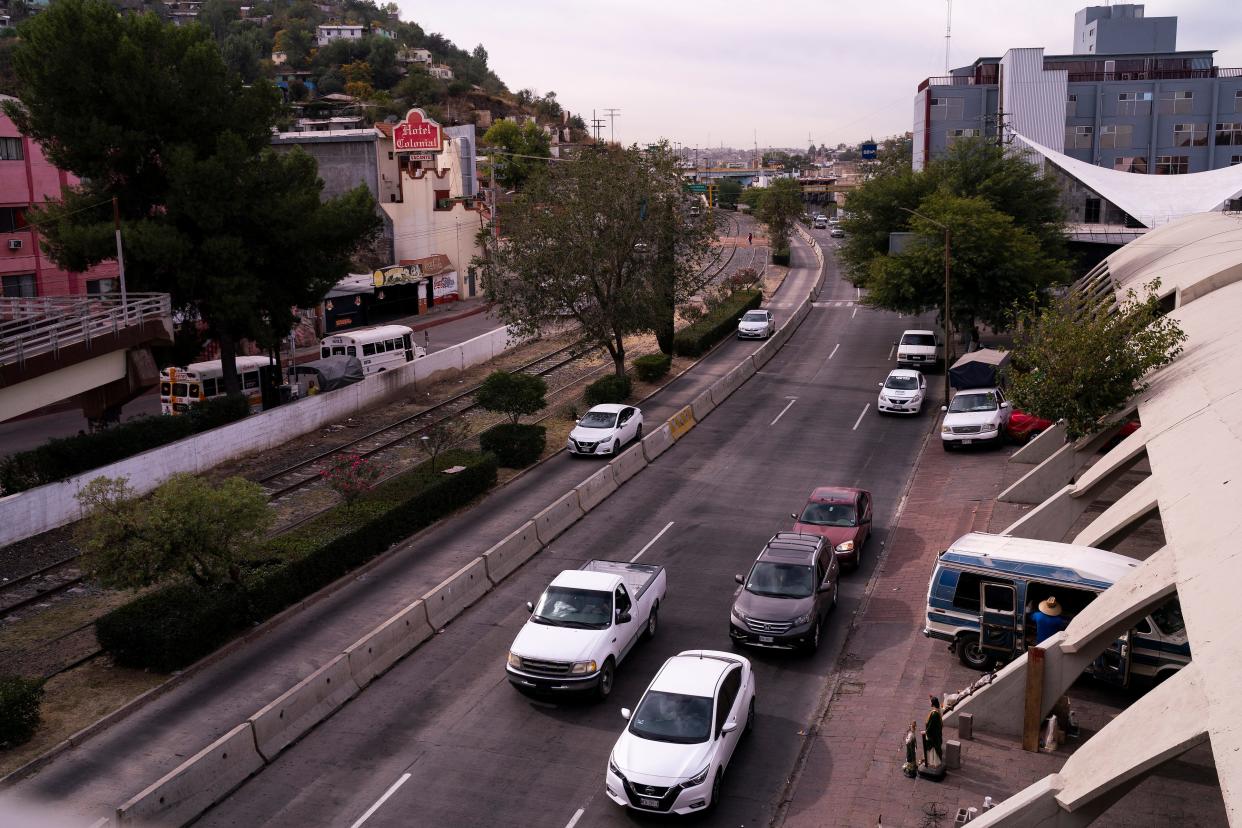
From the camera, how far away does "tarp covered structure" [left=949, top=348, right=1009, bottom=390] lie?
128 feet

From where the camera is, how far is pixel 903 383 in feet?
131

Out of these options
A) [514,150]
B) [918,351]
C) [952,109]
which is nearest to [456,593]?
[918,351]

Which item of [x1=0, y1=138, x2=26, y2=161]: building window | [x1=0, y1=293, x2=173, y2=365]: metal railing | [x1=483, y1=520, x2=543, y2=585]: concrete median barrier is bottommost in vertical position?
[x1=483, y1=520, x2=543, y2=585]: concrete median barrier

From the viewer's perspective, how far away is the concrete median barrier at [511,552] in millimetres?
23969

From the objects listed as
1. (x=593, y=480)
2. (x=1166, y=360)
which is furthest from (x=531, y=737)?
(x=1166, y=360)

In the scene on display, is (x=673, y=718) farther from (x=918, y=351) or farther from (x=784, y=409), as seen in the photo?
(x=918, y=351)

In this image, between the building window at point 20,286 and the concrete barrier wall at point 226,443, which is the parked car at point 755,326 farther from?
the building window at point 20,286

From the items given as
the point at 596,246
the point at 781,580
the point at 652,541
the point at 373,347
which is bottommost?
the point at 652,541

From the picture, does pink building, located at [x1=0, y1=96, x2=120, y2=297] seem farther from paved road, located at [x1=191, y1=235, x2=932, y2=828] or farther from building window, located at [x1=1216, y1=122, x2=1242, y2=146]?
building window, located at [x1=1216, y1=122, x2=1242, y2=146]

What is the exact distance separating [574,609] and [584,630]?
0.62 meters

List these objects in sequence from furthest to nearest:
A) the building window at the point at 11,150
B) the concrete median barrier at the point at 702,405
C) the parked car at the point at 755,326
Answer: the parked car at the point at 755,326 < the building window at the point at 11,150 < the concrete median barrier at the point at 702,405

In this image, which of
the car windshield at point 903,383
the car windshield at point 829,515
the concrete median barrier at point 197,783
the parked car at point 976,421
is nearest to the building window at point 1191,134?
the car windshield at point 903,383

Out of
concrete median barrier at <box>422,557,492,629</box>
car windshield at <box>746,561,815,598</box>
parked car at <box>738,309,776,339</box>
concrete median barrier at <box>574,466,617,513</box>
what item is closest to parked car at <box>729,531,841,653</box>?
car windshield at <box>746,561,815,598</box>

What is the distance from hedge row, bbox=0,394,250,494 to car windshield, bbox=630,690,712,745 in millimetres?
20741
